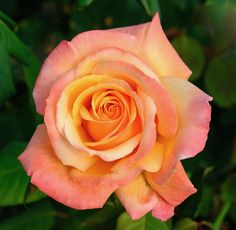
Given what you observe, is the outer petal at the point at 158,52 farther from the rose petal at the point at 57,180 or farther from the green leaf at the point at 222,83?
the green leaf at the point at 222,83

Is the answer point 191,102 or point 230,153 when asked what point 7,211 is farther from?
point 191,102

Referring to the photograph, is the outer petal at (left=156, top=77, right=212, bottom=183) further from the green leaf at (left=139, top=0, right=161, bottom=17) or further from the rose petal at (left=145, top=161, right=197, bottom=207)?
the green leaf at (left=139, top=0, right=161, bottom=17)

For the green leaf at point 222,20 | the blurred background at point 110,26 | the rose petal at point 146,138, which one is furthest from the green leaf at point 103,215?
the green leaf at point 222,20

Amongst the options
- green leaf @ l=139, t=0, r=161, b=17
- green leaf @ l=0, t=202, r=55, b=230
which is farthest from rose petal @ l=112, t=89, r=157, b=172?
green leaf @ l=0, t=202, r=55, b=230

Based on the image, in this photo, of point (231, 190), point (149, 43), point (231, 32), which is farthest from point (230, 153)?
point (149, 43)

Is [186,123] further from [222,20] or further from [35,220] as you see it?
[35,220]
